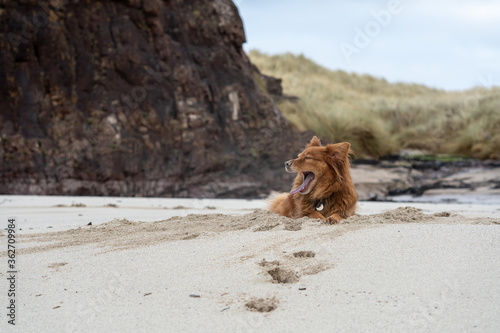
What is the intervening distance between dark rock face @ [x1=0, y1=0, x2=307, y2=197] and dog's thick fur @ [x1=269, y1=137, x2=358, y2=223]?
5.99 m

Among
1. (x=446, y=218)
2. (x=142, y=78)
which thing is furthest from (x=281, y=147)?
(x=446, y=218)

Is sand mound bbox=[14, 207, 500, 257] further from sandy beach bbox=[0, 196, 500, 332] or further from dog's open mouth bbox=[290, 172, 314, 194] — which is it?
dog's open mouth bbox=[290, 172, 314, 194]

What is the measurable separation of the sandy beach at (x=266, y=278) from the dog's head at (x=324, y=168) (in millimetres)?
350

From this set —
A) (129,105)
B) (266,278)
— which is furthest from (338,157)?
(129,105)

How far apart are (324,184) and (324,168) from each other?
150mm

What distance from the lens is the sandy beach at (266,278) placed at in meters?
1.83

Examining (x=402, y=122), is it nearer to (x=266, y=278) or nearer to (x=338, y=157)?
(x=338, y=157)

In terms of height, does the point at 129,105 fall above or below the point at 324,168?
above

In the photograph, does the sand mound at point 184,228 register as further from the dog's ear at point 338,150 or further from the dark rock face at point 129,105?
the dark rock face at point 129,105

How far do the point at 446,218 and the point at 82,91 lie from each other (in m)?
7.87

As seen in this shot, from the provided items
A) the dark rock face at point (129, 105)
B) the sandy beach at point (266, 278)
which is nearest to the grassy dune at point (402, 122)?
the dark rock face at point (129, 105)

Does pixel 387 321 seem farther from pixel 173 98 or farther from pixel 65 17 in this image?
pixel 65 17

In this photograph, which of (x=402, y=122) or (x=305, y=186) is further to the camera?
(x=402, y=122)

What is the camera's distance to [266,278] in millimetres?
2330
